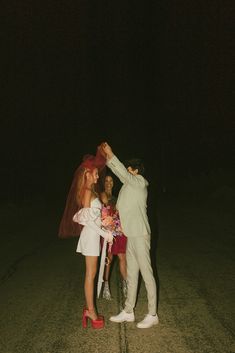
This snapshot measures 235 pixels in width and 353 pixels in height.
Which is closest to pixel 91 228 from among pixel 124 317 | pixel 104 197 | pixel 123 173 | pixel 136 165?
pixel 123 173

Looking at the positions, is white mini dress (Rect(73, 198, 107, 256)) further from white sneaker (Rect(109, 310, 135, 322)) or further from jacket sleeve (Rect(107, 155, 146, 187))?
white sneaker (Rect(109, 310, 135, 322))

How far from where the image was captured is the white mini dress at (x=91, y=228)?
4.74 meters

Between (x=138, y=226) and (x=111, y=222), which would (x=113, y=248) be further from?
(x=138, y=226)

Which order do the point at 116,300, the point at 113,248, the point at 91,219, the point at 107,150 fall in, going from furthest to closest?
1. the point at 113,248
2. the point at 116,300
3. the point at 91,219
4. the point at 107,150

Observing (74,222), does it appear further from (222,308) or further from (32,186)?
(32,186)

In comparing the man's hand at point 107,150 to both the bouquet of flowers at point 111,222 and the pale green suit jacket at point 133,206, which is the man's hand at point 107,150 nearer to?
the pale green suit jacket at point 133,206

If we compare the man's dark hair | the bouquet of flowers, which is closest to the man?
the man's dark hair

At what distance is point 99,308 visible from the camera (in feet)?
18.7

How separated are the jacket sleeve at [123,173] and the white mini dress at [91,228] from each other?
0.46 meters

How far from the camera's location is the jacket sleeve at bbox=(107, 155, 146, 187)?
181 inches

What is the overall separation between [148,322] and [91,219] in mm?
1507

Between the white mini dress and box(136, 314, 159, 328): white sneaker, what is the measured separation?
1.05 meters

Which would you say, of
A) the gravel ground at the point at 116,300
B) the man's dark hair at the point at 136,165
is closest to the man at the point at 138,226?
the man's dark hair at the point at 136,165

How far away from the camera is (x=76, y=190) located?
4.96m
